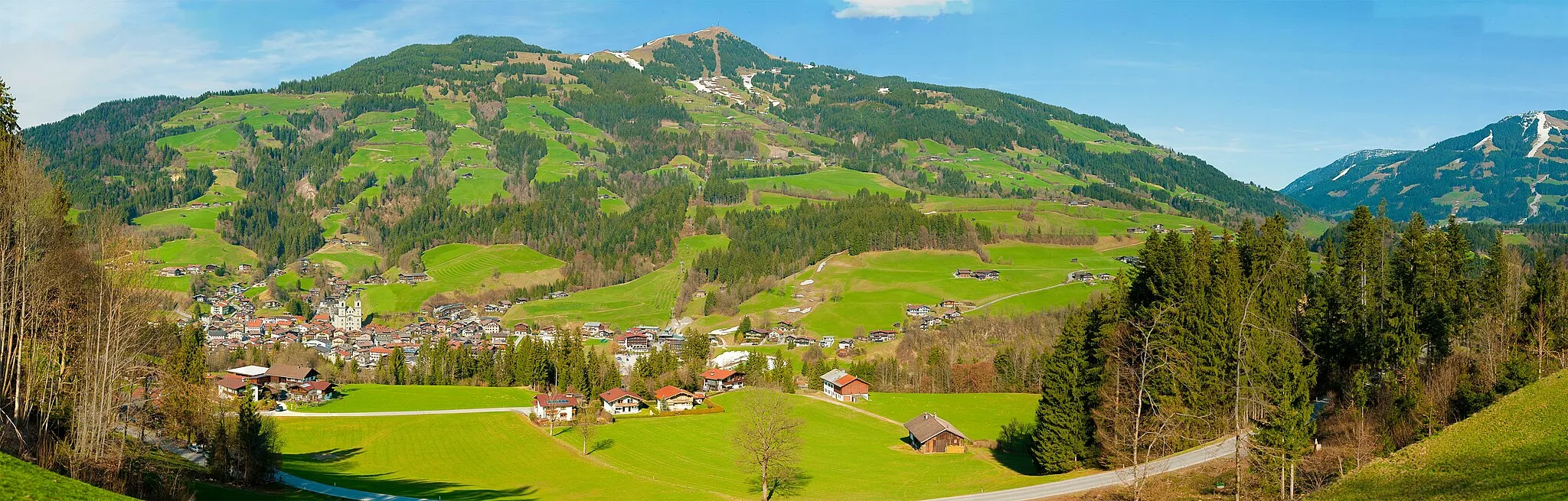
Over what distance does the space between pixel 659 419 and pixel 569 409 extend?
28.1ft

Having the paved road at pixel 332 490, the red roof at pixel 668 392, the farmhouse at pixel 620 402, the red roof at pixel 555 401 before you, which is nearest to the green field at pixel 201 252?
the farmhouse at pixel 620 402

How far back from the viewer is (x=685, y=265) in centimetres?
17912

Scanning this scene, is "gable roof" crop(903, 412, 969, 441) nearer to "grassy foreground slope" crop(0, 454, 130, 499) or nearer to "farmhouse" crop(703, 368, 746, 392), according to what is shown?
"farmhouse" crop(703, 368, 746, 392)

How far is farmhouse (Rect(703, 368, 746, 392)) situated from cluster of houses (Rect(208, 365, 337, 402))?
3842cm

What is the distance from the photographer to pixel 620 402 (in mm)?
84625

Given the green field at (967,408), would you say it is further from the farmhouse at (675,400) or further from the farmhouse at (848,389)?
the farmhouse at (675,400)

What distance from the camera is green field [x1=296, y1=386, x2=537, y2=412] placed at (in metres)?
80.4

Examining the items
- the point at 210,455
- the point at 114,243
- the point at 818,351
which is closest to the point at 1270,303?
the point at 114,243

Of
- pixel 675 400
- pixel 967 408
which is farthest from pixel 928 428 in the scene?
pixel 675 400

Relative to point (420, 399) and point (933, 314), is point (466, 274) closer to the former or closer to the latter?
point (420, 399)

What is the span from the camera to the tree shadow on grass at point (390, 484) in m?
45.1

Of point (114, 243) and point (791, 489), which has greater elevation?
point (114, 243)

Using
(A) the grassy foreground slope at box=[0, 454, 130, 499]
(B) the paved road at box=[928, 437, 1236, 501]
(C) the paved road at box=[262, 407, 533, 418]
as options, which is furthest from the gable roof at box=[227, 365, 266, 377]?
(B) the paved road at box=[928, 437, 1236, 501]

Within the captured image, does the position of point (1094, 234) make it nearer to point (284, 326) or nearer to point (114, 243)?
point (284, 326)
